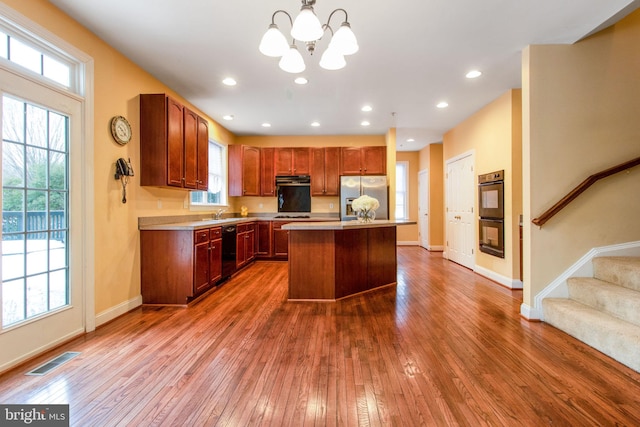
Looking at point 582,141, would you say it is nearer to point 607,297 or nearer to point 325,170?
point 607,297

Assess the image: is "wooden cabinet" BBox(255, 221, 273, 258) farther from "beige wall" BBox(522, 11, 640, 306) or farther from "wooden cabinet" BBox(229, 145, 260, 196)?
"beige wall" BBox(522, 11, 640, 306)

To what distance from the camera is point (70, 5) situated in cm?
248

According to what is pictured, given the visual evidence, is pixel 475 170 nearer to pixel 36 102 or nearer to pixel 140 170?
pixel 140 170

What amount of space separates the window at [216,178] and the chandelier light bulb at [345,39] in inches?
162

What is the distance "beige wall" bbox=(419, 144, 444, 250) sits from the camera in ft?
25.5

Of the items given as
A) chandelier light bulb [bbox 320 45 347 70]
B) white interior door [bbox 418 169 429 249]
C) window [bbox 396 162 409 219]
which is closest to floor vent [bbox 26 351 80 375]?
chandelier light bulb [bbox 320 45 347 70]

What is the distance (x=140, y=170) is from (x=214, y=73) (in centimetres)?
145

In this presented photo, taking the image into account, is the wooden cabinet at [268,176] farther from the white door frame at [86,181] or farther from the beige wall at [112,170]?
the white door frame at [86,181]

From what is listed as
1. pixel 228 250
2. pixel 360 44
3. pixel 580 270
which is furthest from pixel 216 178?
→ pixel 580 270

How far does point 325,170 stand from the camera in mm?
6625

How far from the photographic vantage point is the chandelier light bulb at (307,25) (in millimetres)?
1857

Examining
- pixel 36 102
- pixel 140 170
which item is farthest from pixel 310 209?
pixel 36 102

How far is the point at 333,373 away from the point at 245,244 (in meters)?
3.86

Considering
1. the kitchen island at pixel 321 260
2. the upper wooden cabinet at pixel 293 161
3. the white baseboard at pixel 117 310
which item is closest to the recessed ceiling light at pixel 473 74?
the kitchen island at pixel 321 260
